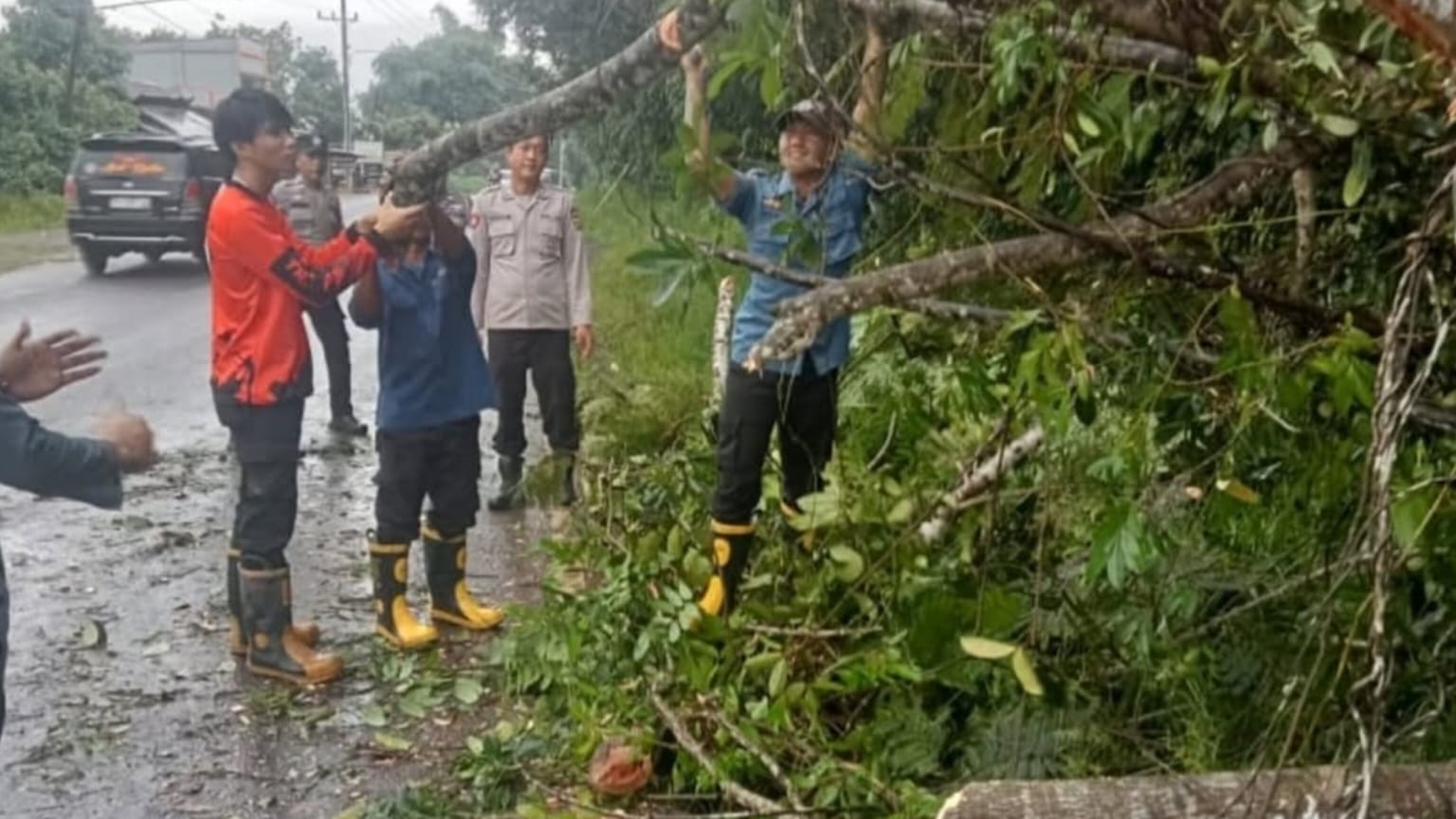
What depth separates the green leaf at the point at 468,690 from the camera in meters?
5.12

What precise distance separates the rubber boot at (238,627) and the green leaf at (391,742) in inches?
27.0

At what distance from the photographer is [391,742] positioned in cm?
479

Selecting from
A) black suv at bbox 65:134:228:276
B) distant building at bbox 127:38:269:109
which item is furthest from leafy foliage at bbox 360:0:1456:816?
distant building at bbox 127:38:269:109

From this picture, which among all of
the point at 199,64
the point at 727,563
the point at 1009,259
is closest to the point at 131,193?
the point at 727,563

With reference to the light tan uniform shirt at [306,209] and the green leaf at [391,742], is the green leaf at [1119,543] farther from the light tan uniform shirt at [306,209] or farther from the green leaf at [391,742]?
the light tan uniform shirt at [306,209]

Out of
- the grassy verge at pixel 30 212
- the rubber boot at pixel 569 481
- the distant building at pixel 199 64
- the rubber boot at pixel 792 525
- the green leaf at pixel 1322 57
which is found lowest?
the grassy verge at pixel 30 212

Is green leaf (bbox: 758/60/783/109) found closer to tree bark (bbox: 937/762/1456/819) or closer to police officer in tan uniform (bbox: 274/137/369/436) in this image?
tree bark (bbox: 937/762/1456/819)

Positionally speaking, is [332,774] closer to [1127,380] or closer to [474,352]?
[474,352]

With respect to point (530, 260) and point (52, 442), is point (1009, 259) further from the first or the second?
point (530, 260)

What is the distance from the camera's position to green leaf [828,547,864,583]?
4.33 meters

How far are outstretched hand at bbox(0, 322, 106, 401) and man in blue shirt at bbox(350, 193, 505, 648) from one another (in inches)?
75.6

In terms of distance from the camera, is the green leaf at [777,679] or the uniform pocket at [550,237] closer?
the green leaf at [777,679]

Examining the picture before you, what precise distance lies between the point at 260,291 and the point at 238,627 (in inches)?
45.6

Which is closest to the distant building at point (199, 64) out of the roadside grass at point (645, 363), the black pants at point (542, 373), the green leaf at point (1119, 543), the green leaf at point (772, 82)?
the roadside grass at point (645, 363)
